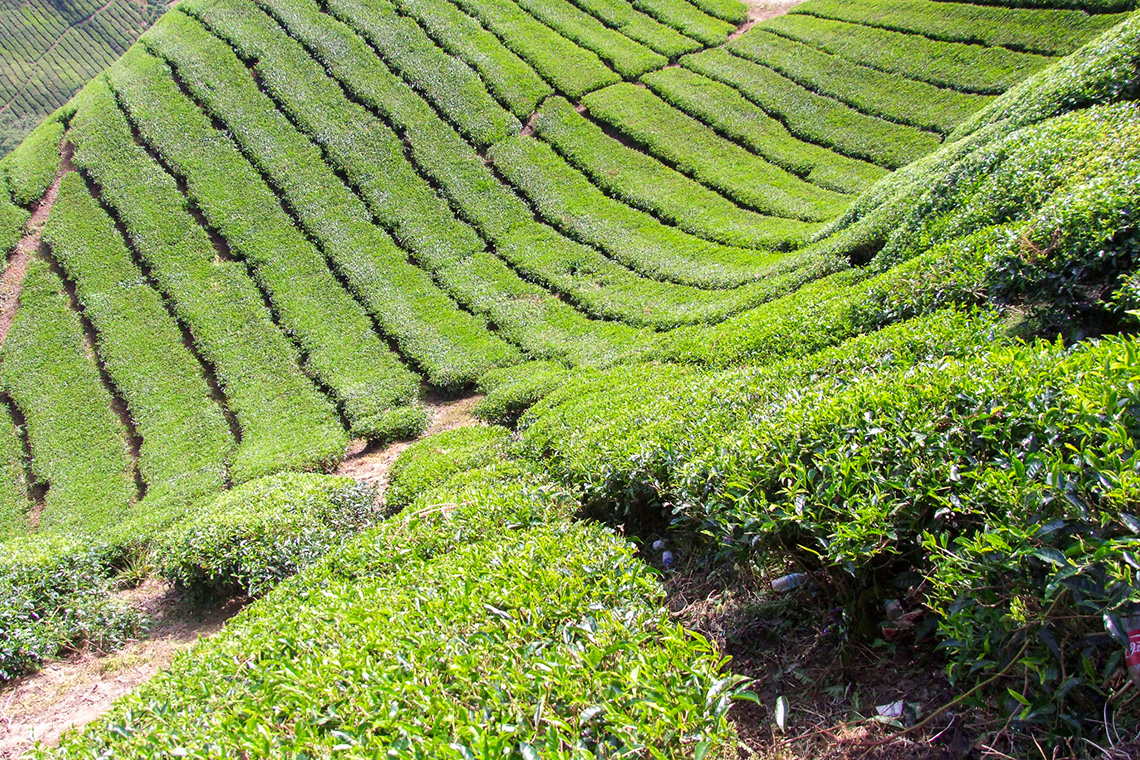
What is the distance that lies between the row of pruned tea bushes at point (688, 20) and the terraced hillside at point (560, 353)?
28cm

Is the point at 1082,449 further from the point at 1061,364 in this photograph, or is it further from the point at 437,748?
the point at 437,748

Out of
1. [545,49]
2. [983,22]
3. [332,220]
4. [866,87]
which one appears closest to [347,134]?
[332,220]

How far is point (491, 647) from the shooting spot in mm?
4219

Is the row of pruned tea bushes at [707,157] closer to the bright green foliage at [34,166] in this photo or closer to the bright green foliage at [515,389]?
the bright green foliage at [515,389]

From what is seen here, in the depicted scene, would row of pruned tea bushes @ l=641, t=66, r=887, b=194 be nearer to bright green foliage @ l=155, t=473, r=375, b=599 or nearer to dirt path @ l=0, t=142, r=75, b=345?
bright green foliage @ l=155, t=473, r=375, b=599

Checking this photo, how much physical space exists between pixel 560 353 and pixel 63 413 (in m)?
17.6

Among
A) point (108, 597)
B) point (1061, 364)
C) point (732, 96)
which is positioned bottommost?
point (108, 597)

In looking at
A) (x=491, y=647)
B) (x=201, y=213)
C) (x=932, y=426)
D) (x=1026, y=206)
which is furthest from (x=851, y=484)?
(x=201, y=213)

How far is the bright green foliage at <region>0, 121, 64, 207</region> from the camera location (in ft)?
96.3

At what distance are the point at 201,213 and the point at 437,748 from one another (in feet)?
102

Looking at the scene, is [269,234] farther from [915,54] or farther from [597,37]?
[915,54]

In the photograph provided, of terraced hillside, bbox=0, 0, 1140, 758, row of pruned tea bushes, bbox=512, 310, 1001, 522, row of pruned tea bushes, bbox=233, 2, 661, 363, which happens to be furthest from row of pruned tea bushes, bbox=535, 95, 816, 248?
row of pruned tea bushes, bbox=512, 310, 1001, 522

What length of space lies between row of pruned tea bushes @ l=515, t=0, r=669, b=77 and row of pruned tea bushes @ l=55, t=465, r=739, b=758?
34.1 metres

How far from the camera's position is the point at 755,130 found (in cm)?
3078
